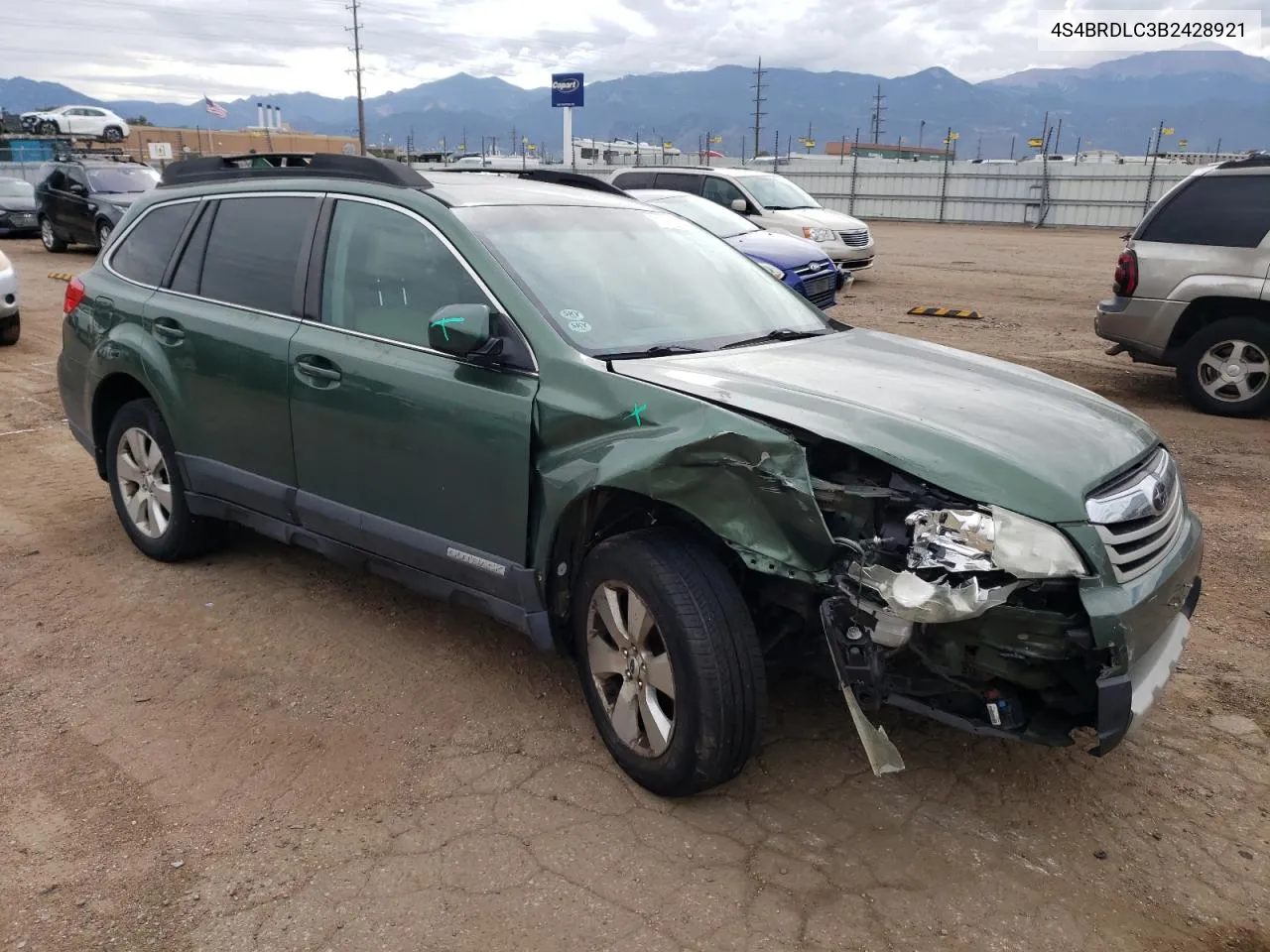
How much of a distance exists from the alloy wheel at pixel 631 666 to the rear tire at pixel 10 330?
9.98 metres

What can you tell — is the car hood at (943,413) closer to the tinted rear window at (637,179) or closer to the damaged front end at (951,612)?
the damaged front end at (951,612)

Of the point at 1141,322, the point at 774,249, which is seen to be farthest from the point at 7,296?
the point at 1141,322

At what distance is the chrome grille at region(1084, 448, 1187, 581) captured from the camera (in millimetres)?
2631

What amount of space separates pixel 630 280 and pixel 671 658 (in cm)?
154

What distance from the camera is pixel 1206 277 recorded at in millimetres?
7531

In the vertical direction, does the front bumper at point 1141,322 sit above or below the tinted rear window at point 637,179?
below

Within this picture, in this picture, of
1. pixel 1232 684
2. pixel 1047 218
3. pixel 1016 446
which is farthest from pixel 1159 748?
pixel 1047 218

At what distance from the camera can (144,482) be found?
4809 mm

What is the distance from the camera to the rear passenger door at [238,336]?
158 inches

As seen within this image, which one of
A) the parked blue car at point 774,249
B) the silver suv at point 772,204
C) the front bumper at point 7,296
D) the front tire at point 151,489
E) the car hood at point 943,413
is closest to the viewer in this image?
the car hood at point 943,413

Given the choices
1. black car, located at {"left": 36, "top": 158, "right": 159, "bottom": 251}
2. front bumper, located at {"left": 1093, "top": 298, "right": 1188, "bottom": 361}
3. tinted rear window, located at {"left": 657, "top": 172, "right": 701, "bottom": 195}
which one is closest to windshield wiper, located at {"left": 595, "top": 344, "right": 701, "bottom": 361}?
front bumper, located at {"left": 1093, "top": 298, "right": 1188, "bottom": 361}

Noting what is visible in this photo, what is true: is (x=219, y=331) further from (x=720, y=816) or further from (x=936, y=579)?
(x=936, y=579)

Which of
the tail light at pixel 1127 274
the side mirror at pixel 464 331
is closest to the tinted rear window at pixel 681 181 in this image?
the tail light at pixel 1127 274

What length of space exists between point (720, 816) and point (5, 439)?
21.3ft
